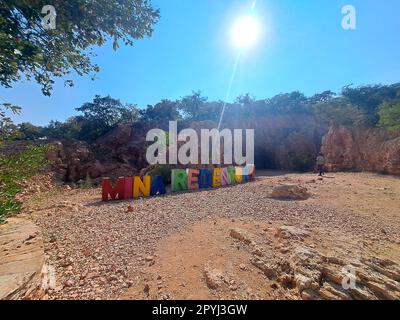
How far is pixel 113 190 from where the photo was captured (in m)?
9.98

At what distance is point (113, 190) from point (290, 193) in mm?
7484

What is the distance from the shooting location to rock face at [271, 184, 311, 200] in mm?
8148

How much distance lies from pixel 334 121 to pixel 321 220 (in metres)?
17.1

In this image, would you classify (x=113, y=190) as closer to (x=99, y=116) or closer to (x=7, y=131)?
(x=7, y=131)

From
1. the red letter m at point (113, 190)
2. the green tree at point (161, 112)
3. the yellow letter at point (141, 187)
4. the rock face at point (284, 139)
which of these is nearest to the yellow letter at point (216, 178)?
the yellow letter at point (141, 187)

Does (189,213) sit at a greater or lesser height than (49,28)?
lesser

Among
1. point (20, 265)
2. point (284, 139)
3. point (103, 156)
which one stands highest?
point (284, 139)

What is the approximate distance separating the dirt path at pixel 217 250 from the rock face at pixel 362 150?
29.6 feet

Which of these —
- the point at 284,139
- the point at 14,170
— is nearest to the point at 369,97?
the point at 284,139

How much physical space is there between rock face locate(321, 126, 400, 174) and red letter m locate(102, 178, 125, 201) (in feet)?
50.7
